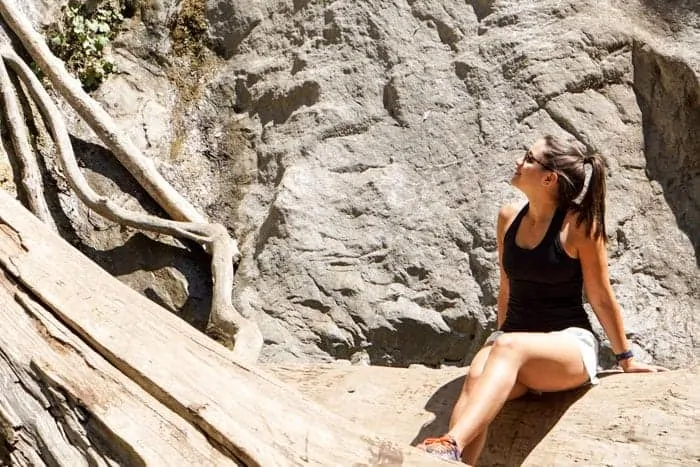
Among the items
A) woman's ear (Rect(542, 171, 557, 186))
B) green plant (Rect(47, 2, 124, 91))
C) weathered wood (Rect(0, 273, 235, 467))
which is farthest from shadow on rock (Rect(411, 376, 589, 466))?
green plant (Rect(47, 2, 124, 91))

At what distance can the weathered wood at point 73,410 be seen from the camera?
2771mm

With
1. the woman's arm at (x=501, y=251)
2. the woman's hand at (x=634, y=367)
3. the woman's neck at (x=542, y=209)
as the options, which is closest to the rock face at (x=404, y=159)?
the woman's arm at (x=501, y=251)

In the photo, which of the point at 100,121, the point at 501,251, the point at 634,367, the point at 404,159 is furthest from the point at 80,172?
the point at 634,367

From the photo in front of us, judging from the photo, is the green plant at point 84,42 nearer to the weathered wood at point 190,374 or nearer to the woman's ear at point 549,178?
the weathered wood at point 190,374

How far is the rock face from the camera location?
5.13 m

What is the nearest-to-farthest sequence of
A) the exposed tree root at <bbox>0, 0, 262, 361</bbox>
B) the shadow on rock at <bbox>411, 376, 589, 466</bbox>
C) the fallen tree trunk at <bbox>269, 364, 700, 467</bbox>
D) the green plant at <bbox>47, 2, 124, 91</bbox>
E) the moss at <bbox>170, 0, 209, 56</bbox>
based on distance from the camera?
the fallen tree trunk at <bbox>269, 364, 700, 467</bbox>
the shadow on rock at <bbox>411, 376, 589, 466</bbox>
the exposed tree root at <bbox>0, 0, 262, 361</bbox>
the green plant at <bbox>47, 2, 124, 91</bbox>
the moss at <bbox>170, 0, 209, 56</bbox>

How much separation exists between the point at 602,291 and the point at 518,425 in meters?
0.57

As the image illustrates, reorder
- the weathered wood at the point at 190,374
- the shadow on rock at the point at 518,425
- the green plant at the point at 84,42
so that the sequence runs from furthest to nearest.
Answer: the green plant at the point at 84,42, the shadow on rock at the point at 518,425, the weathered wood at the point at 190,374

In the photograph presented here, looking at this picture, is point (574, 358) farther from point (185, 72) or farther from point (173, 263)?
point (185, 72)

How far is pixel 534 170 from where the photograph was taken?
3.45 metres

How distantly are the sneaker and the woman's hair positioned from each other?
94cm

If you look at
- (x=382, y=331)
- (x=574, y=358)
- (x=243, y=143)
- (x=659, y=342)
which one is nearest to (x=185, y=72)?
(x=243, y=143)

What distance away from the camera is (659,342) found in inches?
192

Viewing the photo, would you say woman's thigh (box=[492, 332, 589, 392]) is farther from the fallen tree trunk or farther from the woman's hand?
the woman's hand
